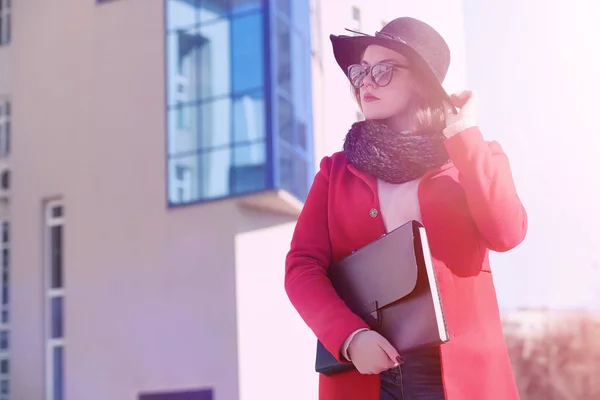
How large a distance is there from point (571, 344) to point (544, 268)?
11.6 inches

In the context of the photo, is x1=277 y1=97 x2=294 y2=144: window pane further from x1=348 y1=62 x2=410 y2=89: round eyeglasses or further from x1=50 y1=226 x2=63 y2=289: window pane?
x1=348 y1=62 x2=410 y2=89: round eyeglasses

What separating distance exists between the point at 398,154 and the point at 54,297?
3.55m

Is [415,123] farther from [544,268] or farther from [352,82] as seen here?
[544,268]

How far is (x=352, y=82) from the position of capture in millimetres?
1246

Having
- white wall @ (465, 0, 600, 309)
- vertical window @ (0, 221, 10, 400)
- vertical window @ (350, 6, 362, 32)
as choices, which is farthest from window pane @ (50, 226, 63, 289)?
white wall @ (465, 0, 600, 309)

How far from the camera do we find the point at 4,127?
4.47m

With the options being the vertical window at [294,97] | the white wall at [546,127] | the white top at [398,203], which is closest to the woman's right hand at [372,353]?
the white top at [398,203]

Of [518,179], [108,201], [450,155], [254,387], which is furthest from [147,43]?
[450,155]

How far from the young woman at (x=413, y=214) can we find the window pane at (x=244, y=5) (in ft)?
8.59

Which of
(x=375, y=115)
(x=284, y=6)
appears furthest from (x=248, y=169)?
(x=375, y=115)

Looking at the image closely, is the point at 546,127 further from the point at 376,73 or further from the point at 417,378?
the point at 417,378

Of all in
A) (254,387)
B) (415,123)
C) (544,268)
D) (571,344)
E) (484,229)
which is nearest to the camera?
(484,229)

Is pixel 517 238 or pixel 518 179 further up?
pixel 518 179

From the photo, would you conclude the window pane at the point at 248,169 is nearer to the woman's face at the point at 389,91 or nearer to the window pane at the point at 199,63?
the window pane at the point at 199,63
